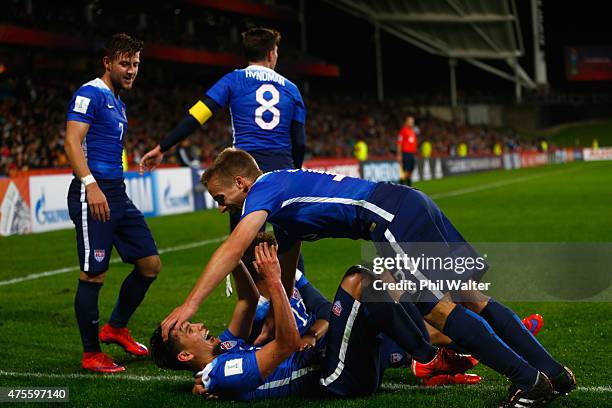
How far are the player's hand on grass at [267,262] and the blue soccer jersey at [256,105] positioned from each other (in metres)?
2.46

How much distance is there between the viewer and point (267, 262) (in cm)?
406

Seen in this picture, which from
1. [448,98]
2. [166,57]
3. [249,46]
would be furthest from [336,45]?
[249,46]

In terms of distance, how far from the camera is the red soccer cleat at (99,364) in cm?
556

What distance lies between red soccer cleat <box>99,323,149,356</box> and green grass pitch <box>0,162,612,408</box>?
10 centimetres

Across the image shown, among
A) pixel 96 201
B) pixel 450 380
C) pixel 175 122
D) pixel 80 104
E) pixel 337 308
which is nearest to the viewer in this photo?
pixel 337 308

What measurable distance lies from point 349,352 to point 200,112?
2531mm

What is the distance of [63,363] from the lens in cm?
581

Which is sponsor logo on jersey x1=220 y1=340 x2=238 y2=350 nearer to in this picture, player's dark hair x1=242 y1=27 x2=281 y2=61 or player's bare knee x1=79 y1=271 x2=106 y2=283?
player's bare knee x1=79 y1=271 x2=106 y2=283

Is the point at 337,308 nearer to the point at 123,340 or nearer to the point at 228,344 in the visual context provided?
the point at 228,344

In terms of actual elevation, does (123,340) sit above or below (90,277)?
below

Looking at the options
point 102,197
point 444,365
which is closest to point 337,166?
point 102,197

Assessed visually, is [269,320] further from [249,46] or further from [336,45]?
[336,45]

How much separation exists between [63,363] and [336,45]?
67506mm

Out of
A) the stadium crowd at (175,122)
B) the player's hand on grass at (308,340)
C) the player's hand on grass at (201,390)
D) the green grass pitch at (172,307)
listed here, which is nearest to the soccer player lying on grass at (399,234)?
the green grass pitch at (172,307)
